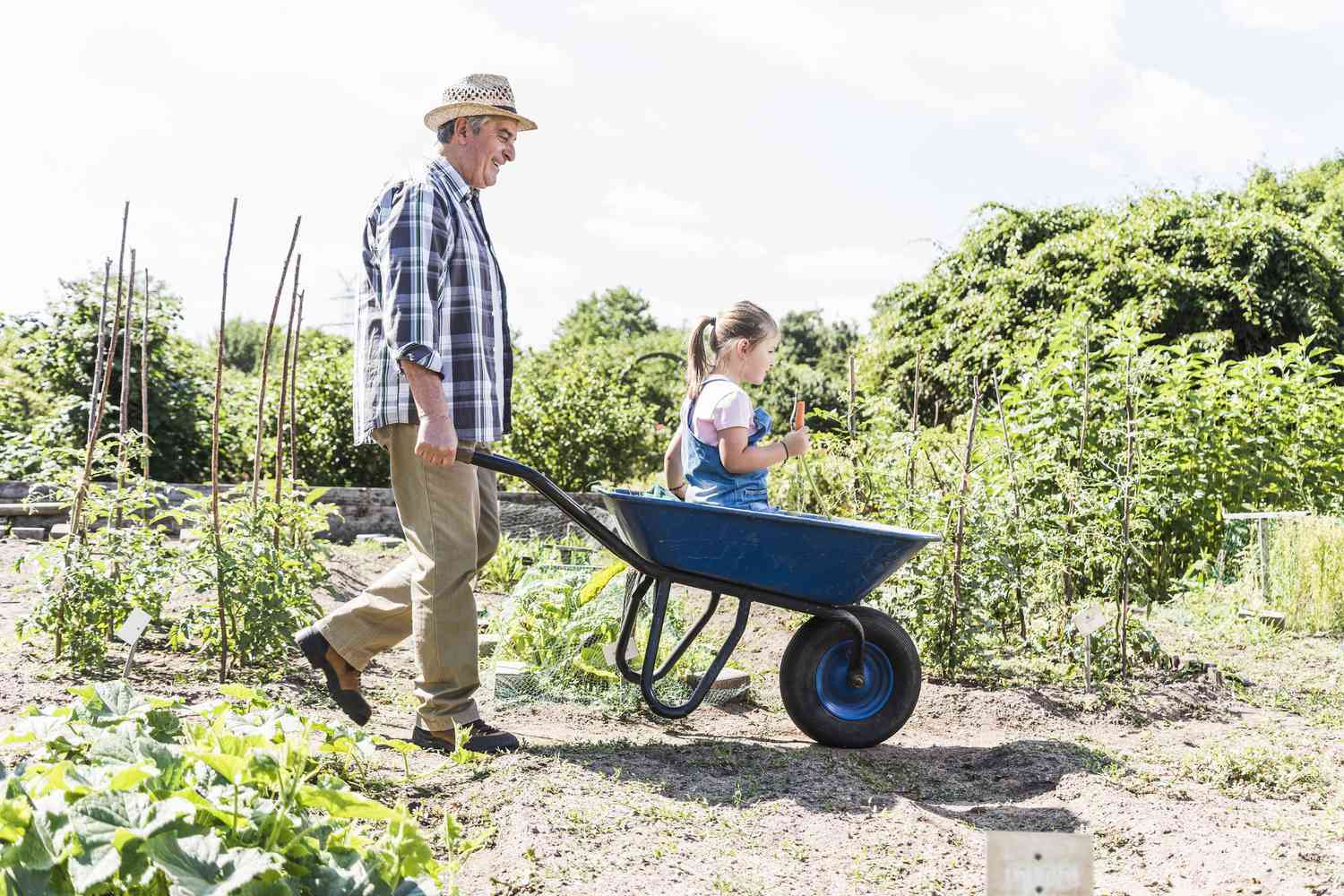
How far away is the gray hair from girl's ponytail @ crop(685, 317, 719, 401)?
0.75 metres

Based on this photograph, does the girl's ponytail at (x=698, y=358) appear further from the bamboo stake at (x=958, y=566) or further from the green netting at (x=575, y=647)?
the bamboo stake at (x=958, y=566)

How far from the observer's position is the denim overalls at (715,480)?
3.04 m

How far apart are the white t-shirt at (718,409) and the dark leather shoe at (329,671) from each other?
1.05m

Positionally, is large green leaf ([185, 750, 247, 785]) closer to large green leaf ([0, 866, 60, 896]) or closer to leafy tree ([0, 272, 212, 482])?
large green leaf ([0, 866, 60, 896])

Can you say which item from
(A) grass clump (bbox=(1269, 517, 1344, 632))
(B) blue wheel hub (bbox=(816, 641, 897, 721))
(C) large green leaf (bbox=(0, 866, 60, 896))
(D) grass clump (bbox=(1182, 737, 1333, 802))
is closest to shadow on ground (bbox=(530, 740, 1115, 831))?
(B) blue wheel hub (bbox=(816, 641, 897, 721))

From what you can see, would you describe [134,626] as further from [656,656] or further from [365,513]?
[365,513]

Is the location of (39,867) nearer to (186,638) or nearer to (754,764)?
(754,764)

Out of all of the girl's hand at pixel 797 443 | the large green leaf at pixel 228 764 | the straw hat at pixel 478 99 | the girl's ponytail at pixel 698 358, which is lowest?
the large green leaf at pixel 228 764

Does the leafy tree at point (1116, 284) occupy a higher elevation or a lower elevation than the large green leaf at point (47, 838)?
higher

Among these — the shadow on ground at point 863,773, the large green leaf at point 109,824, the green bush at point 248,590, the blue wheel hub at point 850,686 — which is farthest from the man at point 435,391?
the large green leaf at point 109,824

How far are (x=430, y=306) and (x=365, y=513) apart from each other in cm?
533

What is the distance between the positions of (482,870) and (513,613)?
1937mm

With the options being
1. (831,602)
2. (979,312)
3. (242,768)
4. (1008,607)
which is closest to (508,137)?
(831,602)

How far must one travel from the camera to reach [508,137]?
112 inches
